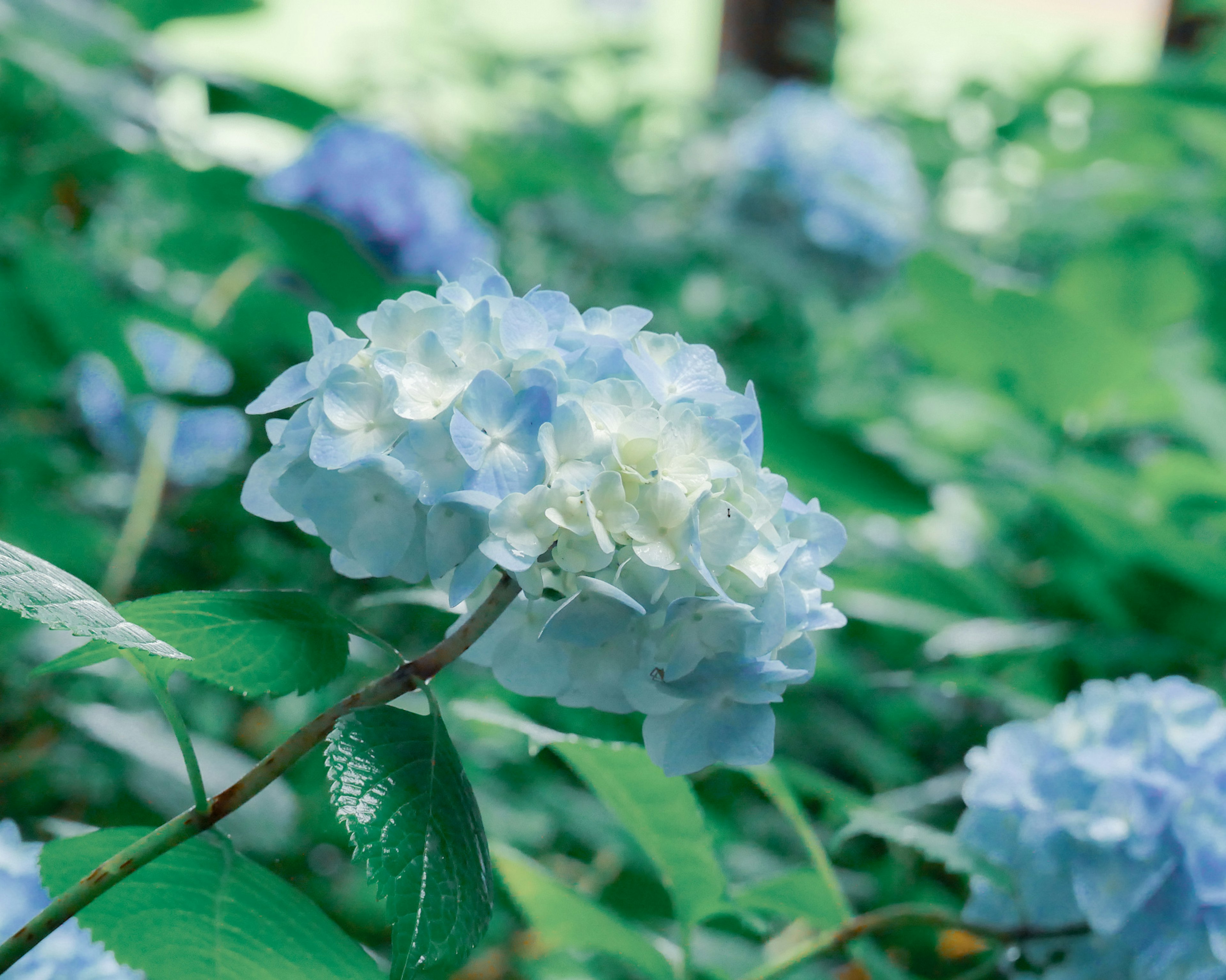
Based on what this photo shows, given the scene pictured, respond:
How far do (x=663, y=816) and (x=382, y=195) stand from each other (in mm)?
876

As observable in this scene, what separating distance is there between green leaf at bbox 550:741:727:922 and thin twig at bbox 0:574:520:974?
0.16 meters

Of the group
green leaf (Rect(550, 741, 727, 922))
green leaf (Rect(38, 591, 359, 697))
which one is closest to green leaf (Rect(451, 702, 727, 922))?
green leaf (Rect(550, 741, 727, 922))

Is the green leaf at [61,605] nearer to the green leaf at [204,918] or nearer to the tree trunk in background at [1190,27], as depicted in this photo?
the green leaf at [204,918]

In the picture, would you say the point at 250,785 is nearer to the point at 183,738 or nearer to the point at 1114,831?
the point at 183,738

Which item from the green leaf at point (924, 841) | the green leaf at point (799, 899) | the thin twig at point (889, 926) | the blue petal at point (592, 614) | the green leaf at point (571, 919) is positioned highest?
the blue petal at point (592, 614)

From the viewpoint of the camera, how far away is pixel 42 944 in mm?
465

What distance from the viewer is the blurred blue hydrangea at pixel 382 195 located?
123 centimetres

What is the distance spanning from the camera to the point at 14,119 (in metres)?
1.19

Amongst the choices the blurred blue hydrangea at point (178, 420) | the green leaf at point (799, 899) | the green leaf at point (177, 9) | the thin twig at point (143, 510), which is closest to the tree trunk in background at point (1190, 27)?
the green leaf at point (177, 9)

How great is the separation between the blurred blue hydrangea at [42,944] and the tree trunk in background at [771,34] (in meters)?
2.52

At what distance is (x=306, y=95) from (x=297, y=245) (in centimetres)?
13

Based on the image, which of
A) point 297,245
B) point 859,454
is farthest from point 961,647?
point 297,245

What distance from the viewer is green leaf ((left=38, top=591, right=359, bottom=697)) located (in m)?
0.39

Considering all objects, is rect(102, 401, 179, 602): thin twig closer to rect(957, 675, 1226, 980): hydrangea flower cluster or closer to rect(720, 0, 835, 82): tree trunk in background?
rect(957, 675, 1226, 980): hydrangea flower cluster
